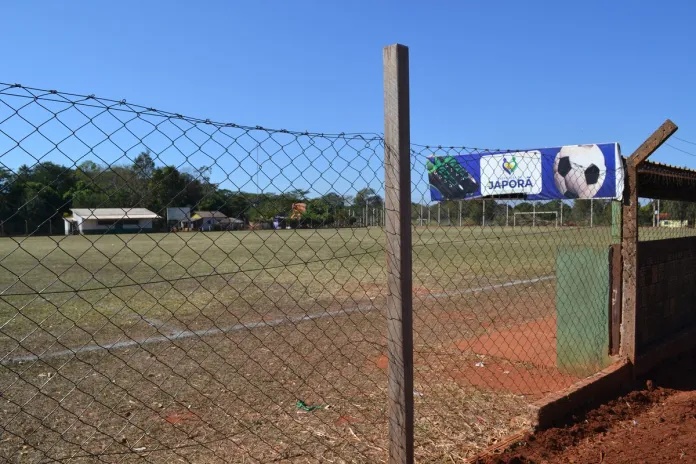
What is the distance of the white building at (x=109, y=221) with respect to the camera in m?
2.25

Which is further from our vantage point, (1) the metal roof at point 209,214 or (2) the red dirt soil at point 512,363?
(2) the red dirt soil at point 512,363

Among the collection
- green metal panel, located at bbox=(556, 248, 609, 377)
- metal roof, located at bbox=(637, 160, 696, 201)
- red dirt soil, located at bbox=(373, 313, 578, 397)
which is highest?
metal roof, located at bbox=(637, 160, 696, 201)

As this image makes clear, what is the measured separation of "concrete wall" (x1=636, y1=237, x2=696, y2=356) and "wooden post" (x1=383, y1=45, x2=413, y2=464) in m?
3.62

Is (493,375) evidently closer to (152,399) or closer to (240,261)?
(152,399)

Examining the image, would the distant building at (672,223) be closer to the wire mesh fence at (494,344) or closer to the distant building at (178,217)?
the wire mesh fence at (494,344)

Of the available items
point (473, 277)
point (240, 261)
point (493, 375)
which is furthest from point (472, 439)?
point (240, 261)

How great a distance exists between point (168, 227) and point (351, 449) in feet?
7.30

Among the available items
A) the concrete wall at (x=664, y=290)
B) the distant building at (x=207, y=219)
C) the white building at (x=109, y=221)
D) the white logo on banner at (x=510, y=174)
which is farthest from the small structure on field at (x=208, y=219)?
the concrete wall at (x=664, y=290)

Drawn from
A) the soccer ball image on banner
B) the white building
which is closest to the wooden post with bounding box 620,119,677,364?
the soccer ball image on banner

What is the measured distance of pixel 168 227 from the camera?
2451 millimetres

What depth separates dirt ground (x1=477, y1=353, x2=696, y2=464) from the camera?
3641 millimetres

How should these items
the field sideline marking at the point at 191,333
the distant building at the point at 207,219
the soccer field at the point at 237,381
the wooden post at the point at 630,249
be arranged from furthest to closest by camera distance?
the field sideline marking at the point at 191,333 < the wooden post at the point at 630,249 < the soccer field at the point at 237,381 < the distant building at the point at 207,219

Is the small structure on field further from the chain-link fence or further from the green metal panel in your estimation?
the green metal panel

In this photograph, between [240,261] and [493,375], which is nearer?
[493,375]
